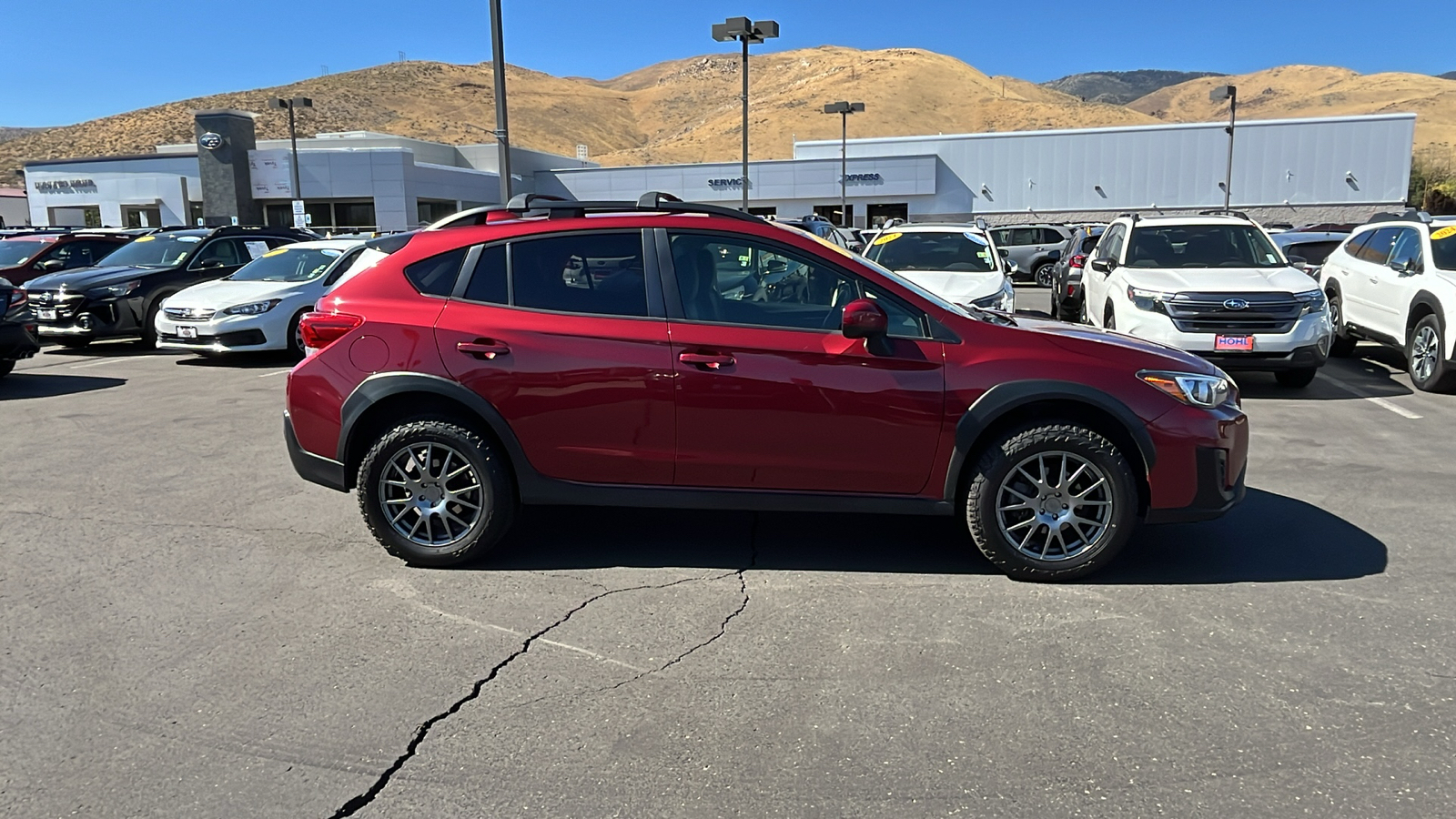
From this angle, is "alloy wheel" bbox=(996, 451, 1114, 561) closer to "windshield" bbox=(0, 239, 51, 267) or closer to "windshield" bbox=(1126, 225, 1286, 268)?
"windshield" bbox=(1126, 225, 1286, 268)

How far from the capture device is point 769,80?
541ft

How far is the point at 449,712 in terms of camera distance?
11.6ft

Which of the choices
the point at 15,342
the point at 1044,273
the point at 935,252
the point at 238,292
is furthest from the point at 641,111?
the point at 15,342

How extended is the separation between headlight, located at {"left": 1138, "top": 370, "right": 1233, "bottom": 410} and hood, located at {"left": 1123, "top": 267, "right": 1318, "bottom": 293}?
5267mm

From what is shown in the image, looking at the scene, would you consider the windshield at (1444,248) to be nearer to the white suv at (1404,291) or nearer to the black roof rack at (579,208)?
the white suv at (1404,291)

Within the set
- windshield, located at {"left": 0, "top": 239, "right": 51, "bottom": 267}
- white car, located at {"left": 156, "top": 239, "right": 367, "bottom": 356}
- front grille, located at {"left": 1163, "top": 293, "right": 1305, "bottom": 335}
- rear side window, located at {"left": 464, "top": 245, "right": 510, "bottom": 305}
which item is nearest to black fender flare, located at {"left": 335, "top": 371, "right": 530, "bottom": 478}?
rear side window, located at {"left": 464, "top": 245, "right": 510, "bottom": 305}

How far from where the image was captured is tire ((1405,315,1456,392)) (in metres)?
9.79

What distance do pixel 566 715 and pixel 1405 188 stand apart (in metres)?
60.1

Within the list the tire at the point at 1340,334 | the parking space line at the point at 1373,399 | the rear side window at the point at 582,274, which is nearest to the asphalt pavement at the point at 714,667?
the rear side window at the point at 582,274

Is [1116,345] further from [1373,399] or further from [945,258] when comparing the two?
[945,258]

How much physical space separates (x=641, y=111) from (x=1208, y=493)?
7029 inches

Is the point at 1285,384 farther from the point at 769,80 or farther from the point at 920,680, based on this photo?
the point at 769,80

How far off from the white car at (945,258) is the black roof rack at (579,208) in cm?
694

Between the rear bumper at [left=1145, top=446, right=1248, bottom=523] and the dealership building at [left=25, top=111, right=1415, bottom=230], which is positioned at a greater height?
the dealership building at [left=25, top=111, right=1415, bottom=230]
